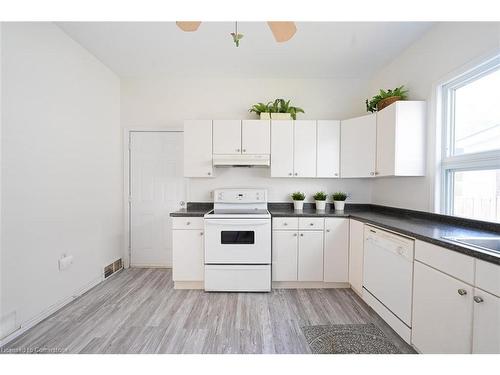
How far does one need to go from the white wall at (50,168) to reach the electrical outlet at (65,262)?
44mm

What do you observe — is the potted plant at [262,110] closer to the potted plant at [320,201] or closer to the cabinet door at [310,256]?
the potted plant at [320,201]

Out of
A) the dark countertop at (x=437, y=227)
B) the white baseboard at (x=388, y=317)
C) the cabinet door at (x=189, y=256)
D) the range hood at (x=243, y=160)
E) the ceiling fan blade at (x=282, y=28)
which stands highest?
the ceiling fan blade at (x=282, y=28)

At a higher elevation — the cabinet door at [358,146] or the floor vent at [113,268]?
the cabinet door at [358,146]

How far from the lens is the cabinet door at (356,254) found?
6.89ft

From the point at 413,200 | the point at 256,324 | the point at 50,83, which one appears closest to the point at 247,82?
the point at 50,83

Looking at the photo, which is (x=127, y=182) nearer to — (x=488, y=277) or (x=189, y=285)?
(x=189, y=285)

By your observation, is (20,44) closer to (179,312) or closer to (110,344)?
(110,344)

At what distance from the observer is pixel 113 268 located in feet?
8.93

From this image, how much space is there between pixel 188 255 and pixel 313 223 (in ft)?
4.77

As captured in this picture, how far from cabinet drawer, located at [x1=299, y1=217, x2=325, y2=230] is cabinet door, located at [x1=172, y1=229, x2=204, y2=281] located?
45.8 inches

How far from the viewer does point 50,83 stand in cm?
187

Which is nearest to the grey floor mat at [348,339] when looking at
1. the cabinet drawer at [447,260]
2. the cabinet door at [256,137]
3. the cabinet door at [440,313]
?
the cabinet door at [440,313]

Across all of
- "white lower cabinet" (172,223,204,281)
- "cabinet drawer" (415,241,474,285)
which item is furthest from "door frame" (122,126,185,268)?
"cabinet drawer" (415,241,474,285)
